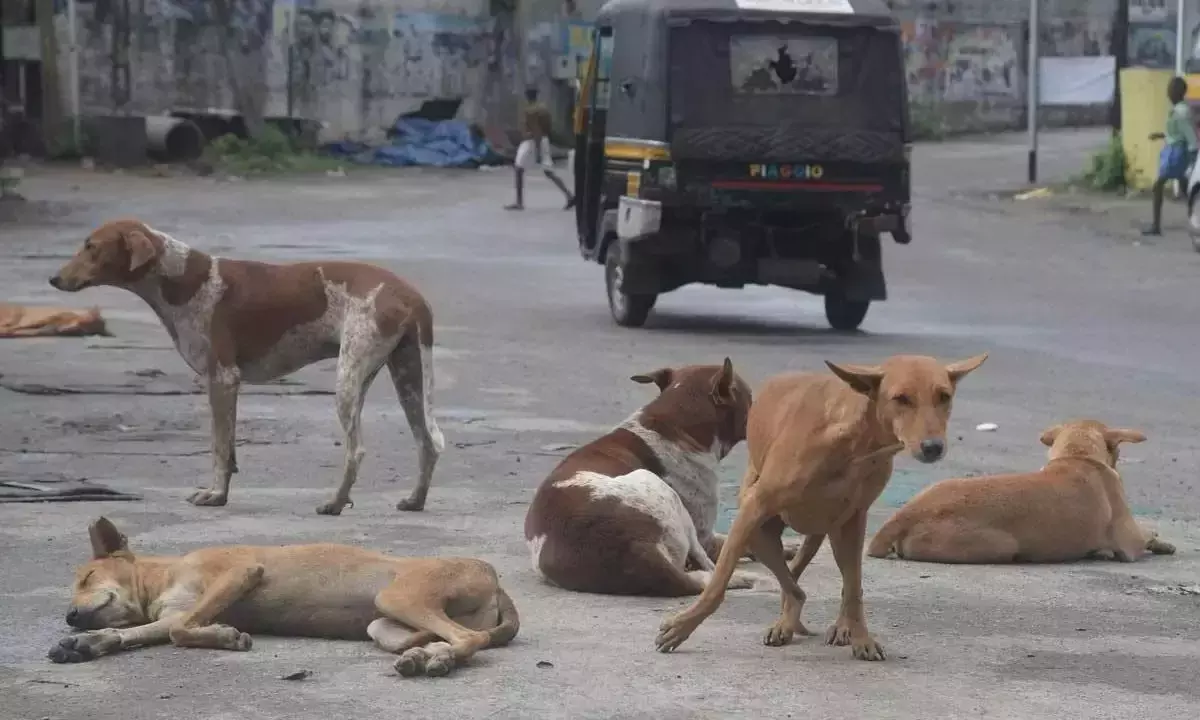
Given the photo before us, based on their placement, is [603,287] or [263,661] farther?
[603,287]

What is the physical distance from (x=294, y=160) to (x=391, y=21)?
19.0ft

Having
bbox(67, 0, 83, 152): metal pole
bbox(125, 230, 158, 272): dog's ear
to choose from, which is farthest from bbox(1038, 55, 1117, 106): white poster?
bbox(125, 230, 158, 272): dog's ear

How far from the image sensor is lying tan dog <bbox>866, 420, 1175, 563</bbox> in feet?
26.2

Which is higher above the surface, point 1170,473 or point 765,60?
point 765,60

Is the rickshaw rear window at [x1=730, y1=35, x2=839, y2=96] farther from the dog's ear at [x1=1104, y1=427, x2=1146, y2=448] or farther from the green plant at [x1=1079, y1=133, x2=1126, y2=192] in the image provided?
the green plant at [x1=1079, y1=133, x2=1126, y2=192]

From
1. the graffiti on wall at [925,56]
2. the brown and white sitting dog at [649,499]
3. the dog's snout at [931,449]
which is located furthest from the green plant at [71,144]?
the dog's snout at [931,449]

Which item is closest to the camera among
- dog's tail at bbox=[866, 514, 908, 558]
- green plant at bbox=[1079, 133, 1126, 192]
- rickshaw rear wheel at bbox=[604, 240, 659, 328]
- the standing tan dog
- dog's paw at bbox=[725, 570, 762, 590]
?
the standing tan dog

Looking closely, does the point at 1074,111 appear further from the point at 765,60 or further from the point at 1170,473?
the point at 1170,473

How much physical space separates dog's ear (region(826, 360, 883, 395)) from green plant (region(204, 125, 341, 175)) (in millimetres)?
35119

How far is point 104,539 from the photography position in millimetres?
6602

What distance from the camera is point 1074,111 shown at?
5162cm

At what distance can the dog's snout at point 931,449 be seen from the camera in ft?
18.5

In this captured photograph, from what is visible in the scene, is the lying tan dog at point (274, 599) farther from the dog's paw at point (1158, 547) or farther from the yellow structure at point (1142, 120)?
the yellow structure at point (1142, 120)

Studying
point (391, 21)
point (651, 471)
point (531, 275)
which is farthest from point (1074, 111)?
point (651, 471)
